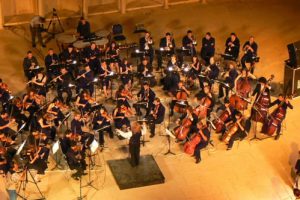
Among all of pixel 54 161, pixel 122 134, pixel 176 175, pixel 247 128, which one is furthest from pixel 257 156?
pixel 54 161

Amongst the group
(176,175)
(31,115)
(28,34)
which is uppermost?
(28,34)

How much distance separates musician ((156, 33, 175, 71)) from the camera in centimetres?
2233

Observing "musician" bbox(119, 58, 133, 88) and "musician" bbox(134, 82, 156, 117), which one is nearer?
"musician" bbox(134, 82, 156, 117)

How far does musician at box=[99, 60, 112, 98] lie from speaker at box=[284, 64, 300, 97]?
549 centimetres

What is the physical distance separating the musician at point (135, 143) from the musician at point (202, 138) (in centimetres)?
163

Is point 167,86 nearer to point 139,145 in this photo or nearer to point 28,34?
point 139,145

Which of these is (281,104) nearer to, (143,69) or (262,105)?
(262,105)

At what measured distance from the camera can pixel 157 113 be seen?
1998 centimetres

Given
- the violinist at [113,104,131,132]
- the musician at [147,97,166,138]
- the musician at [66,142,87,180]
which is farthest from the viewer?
the musician at [147,97,166,138]

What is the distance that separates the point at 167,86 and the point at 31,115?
15.0 feet

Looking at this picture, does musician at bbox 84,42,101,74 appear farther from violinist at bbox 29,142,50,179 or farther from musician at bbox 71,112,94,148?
violinist at bbox 29,142,50,179

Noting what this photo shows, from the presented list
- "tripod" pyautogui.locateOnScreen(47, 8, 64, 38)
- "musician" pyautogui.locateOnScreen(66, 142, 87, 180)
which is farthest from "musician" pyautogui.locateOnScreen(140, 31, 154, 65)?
"musician" pyautogui.locateOnScreen(66, 142, 87, 180)

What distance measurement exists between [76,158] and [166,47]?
582cm

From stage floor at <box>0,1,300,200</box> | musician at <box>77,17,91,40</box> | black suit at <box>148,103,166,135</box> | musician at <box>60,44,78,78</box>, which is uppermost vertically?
musician at <box>77,17,91,40</box>
